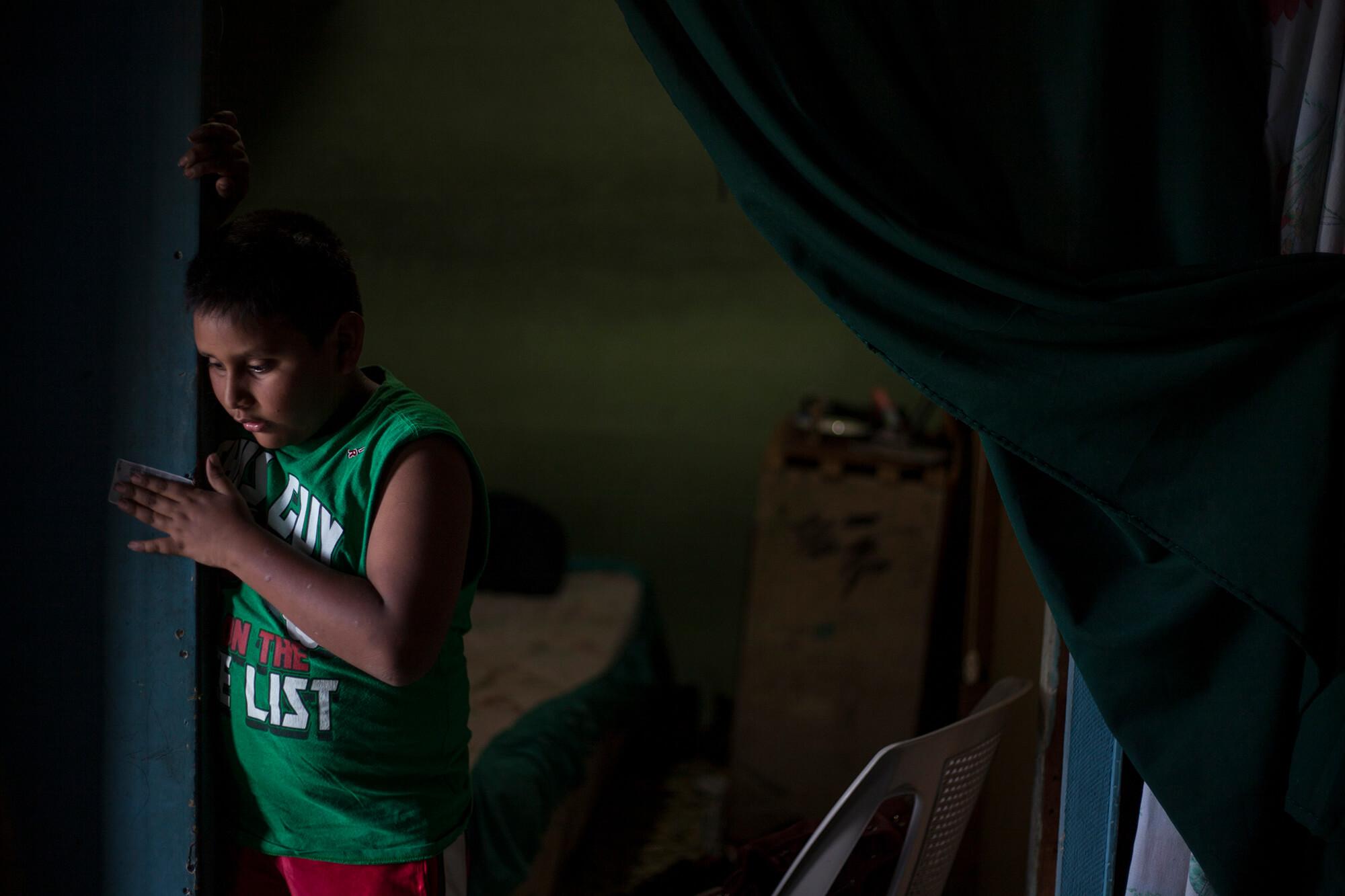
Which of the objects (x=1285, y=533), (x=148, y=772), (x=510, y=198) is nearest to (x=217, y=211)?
(x=148, y=772)

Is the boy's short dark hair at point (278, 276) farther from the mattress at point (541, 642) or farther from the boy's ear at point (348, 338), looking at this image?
the mattress at point (541, 642)

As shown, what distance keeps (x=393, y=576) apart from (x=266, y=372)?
0.26 metres

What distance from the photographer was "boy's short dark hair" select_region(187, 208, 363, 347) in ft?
3.47

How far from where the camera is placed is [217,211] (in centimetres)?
124

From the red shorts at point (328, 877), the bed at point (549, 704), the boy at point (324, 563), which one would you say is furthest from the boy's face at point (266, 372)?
the bed at point (549, 704)

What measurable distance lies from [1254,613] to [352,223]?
322 cm

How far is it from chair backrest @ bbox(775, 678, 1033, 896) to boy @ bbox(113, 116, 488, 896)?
535mm

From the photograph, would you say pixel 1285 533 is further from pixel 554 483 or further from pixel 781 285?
pixel 554 483

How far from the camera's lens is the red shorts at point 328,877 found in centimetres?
115

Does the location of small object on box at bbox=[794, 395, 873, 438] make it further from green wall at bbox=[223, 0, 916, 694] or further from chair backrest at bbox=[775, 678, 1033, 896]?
chair backrest at bbox=[775, 678, 1033, 896]

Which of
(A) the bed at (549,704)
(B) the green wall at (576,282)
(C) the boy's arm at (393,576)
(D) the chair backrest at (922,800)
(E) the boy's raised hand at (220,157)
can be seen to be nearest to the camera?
(C) the boy's arm at (393,576)

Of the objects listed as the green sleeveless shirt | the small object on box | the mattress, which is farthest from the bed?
the small object on box

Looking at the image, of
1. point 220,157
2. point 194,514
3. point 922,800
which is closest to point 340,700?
point 194,514

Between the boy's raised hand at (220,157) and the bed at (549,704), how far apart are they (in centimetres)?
121
